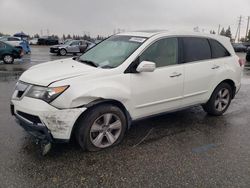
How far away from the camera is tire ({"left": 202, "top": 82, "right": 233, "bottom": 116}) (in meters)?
5.17

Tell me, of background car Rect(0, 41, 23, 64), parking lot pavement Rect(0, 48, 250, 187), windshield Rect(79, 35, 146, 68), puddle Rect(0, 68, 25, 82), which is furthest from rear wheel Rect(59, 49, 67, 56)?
windshield Rect(79, 35, 146, 68)

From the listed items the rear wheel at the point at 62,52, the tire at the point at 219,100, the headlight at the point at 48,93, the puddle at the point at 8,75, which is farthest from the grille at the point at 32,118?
the rear wheel at the point at 62,52

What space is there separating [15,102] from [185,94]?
111 inches

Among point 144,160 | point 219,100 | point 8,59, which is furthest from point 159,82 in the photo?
point 8,59

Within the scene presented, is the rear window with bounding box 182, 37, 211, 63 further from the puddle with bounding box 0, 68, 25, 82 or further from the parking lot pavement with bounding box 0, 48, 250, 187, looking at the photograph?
the puddle with bounding box 0, 68, 25, 82

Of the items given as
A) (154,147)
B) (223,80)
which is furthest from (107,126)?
(223,80)

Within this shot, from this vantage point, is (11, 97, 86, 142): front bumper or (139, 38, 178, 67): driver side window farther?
(139, 38, 178, 67): driver side window

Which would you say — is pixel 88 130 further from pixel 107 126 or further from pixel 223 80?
pixel 223 80

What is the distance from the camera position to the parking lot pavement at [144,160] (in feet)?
9.75

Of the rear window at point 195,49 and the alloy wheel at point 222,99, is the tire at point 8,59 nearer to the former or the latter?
the rear window at point 195,49

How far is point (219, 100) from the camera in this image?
5328 millimetres

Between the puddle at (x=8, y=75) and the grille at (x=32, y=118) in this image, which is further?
the puddle at (x=8, y=75)

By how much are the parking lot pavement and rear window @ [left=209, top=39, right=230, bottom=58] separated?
4.73 feet

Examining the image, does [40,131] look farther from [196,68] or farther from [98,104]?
[196,68]
